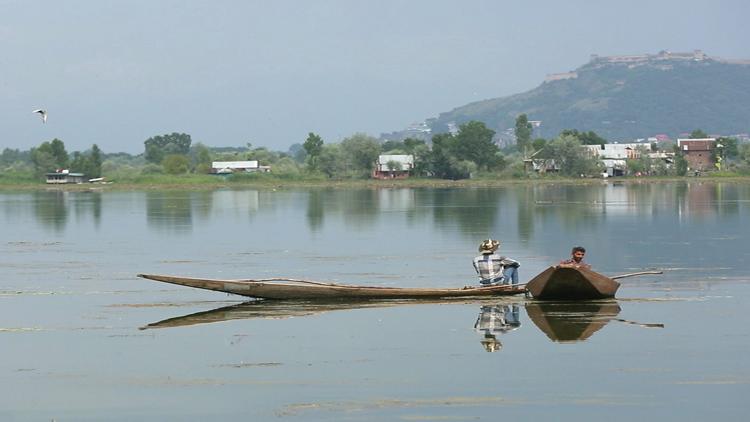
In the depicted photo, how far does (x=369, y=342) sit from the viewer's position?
18.3 meters

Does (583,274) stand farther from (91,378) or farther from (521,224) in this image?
(521,224)

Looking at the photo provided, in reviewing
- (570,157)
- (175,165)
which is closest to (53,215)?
(570,157)

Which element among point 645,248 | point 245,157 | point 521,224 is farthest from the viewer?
point 245,157

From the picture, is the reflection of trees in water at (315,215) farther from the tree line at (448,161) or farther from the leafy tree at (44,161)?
the leafy tree at (44,161)

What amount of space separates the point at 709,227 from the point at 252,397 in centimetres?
3528

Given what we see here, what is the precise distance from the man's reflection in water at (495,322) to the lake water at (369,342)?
6 cm

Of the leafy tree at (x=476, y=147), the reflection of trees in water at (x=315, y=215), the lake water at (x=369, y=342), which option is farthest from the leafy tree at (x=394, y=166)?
the lake water at (x=369, y=342)

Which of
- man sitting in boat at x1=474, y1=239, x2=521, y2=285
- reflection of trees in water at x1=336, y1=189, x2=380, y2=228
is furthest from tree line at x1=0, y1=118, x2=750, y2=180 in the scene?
man sitting in boat at x1=474, y1=239, x2=521, y2=285

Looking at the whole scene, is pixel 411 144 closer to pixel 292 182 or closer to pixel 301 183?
pixel 292 182

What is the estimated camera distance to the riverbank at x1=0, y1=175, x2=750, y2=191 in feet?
412

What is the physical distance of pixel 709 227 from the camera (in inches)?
1841

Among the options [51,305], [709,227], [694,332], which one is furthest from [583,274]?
[709,227]

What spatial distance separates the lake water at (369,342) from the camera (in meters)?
14.1

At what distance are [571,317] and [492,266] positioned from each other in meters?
2.20
